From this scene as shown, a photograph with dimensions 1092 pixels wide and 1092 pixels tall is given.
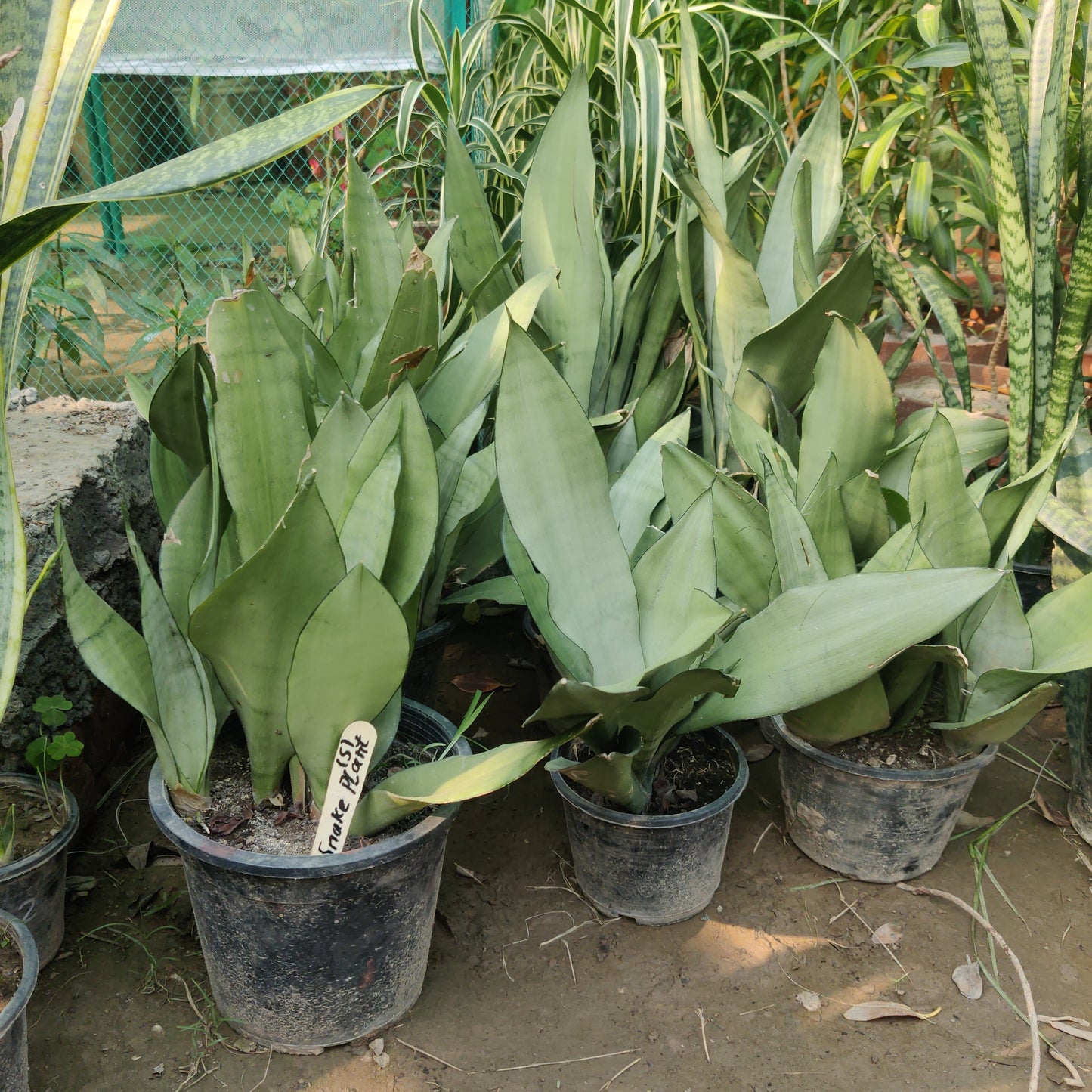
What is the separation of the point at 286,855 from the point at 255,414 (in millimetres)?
403

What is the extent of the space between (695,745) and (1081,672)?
0.52m

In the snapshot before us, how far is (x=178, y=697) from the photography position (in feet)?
3.19

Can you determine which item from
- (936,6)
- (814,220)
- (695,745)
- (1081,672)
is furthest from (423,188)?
(1081,672)

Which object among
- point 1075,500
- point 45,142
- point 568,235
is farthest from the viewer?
point 568,235

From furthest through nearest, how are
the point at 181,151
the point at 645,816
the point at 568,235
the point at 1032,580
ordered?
the point at 181,151
the point at 1032,580
the point at 568,235
the point at 645,816

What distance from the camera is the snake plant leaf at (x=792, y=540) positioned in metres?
1.03

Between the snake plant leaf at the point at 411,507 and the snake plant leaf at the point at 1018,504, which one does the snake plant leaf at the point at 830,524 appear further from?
the snake plant leaf at the point at 411,507

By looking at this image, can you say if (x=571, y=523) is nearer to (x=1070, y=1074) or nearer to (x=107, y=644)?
(x=107, y=644)

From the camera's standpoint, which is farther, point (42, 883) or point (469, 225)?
point (469, 225)

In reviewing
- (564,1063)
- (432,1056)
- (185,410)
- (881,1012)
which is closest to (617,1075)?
(564,1063)

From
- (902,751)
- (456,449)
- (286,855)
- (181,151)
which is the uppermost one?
(181,151)

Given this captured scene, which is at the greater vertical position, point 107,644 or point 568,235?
point 568,235

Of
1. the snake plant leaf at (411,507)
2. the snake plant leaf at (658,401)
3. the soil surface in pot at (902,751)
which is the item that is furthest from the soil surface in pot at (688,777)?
the snake plant leaf at (658,401)

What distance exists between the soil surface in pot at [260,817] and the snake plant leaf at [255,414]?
0.83ft
